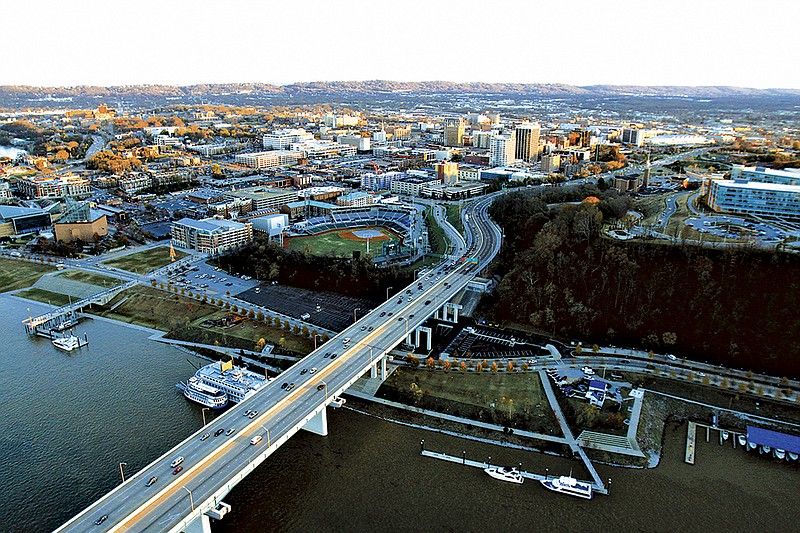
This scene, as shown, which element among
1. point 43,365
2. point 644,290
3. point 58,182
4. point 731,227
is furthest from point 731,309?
point 58,182

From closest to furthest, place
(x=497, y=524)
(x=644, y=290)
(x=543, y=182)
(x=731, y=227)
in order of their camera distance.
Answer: (x=497, y=524), (x=644, y=290), (x=731, y=227), (x=543, y=182)

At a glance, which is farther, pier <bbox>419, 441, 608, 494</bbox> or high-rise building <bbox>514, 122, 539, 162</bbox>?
high-rise building <bbox>514, 122, 539, 162</bbox>

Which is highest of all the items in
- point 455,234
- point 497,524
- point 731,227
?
point 731,227

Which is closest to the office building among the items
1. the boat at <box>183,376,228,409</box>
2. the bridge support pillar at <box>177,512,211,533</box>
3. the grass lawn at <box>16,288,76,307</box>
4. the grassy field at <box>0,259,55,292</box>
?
the grassy field at <box>0,259,55,292</box>

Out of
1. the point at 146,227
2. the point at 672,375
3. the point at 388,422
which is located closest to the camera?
the point at 388,422

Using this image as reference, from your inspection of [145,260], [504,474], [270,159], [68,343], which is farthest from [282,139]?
[504,474]

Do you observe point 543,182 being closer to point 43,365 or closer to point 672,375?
point 672,375

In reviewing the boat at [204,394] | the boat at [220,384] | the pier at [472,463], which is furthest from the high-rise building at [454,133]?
the pier at [472,463]

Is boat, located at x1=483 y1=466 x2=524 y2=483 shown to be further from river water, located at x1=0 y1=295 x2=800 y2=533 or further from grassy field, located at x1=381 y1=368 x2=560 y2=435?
grassy field, located at x1=381 y1=368 x2=560 y2=435
